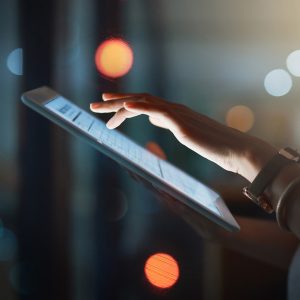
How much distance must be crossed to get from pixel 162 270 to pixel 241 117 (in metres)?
0.53

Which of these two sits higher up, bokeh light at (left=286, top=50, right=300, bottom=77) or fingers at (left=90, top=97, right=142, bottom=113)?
bokeh light at (left=286, top=50, right=300, bottom=77)

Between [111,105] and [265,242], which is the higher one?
[111,105]

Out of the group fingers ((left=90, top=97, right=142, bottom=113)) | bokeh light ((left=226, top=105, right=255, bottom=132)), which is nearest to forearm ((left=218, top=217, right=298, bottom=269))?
bokeh light ((left=226, top=105, right=255, bottom=132))

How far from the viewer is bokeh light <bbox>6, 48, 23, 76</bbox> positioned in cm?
111

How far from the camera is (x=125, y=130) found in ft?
3.91

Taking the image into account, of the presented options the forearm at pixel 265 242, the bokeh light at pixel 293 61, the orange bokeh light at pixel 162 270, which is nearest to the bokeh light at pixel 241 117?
the bokeh light at pixel 293 61

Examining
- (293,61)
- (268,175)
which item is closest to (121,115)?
(268,175)

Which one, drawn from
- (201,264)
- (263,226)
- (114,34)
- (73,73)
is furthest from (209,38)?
(201,264)

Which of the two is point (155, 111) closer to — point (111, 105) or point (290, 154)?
point (111, 105)

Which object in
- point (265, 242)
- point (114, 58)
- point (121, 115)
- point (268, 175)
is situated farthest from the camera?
point (114, 58)

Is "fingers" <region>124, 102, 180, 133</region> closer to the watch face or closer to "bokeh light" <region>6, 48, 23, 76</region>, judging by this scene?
the watch face

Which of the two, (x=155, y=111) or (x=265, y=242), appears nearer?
(x=155, y=111)

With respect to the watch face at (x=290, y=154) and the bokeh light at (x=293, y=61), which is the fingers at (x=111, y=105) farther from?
the bokeh light at (x=293, y=61)

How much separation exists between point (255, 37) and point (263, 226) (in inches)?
22.5
